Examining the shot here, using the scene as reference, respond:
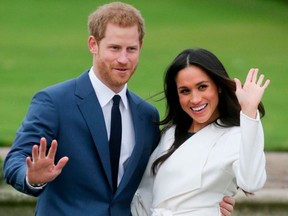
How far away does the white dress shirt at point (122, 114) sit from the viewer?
539 centimetres

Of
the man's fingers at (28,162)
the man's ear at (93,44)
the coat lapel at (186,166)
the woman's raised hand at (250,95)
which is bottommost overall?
the coat lapel at (186,166)

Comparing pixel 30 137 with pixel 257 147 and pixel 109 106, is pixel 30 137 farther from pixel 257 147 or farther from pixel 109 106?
pixel 257 147

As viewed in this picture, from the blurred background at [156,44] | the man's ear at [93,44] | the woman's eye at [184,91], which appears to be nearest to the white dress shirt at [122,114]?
the man's ear at [93,44]

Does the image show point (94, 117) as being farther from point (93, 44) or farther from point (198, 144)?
point (198, 144)

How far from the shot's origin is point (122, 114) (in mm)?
5477

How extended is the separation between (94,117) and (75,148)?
0.19 metres

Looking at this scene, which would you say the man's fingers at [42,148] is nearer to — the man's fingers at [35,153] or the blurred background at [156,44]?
the man's fingers at [35,153]

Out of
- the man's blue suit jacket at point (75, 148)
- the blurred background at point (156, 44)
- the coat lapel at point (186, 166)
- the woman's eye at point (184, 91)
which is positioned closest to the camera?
the man's blue suit jacket at point (75, 148)

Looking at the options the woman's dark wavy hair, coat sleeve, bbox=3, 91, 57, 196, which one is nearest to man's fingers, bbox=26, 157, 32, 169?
coat sleeve, bbox=3, 91, 57, 196

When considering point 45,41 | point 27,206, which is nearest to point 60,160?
point 27,206

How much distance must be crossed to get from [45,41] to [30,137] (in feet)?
43.6

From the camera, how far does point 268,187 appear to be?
901 centimetres

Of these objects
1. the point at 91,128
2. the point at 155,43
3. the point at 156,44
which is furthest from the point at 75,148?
the point at 155,43

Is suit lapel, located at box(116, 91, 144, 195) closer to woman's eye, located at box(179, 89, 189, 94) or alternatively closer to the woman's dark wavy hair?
the woman's dark wavy hair
